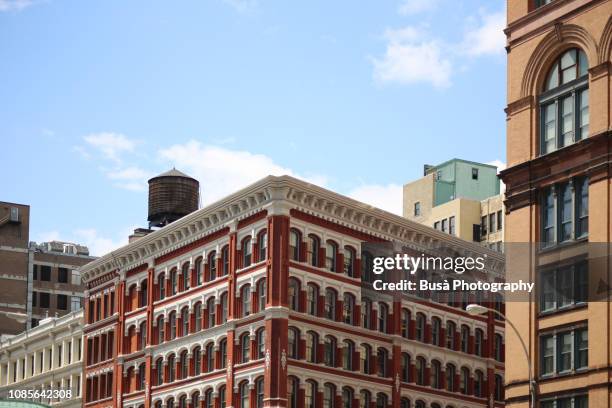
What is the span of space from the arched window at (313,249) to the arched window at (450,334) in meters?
14.4

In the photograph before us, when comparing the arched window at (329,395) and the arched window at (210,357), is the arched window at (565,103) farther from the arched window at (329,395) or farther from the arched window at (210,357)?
the arched window at (210,357)

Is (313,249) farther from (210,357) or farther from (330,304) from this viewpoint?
(210,357)

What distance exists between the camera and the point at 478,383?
3799 inches

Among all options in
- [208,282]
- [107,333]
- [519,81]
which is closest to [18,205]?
[107,333]

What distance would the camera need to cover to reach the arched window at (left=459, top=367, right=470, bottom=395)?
312 ft

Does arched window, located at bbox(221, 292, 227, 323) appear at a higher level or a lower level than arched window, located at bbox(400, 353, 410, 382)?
higher

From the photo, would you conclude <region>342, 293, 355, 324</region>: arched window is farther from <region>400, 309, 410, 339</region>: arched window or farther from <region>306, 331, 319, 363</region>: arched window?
<region>400, 309, 410, 339</region>: arched window

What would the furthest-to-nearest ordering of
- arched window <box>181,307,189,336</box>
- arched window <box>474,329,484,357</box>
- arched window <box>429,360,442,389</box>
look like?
1. arched window <box>474,329,484,357</box>
2. arched window <box>429,360,442,389</box>
3. arched window <box>181,307,189,336</box>

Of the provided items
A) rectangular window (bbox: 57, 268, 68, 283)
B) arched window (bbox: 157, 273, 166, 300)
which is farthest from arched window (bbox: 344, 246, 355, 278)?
rectangular window (bbox: 57, 268, 68, 283)

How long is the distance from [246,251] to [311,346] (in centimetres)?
753

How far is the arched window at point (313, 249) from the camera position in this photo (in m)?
85.2

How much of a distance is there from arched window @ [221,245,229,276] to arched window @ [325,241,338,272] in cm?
670

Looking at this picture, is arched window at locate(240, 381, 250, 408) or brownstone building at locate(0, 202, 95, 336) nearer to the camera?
arched window at locate(240, 381, 250, 408)

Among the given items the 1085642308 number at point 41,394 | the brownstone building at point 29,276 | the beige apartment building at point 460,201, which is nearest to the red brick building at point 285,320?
the 1085642308 number at point 41,394
